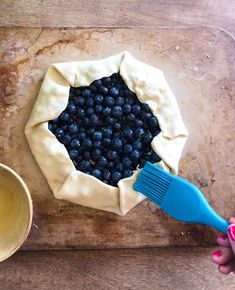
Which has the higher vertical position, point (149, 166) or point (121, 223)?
point (149, 166)

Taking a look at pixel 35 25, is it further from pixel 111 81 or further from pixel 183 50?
pixel 183 50

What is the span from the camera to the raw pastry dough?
1314 millimetres

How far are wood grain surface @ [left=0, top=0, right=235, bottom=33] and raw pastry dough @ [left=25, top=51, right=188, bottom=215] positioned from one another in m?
0.19

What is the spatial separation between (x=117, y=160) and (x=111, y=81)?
0.24m

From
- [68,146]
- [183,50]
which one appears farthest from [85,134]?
[183,50]

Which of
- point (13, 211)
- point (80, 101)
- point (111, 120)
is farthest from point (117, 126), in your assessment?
point (13, 211)

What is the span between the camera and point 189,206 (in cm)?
125

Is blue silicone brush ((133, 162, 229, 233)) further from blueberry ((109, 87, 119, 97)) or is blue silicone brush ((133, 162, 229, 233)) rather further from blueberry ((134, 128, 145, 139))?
blueberry ((109, 87, 119, 97))

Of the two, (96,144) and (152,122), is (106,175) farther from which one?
(152,122)

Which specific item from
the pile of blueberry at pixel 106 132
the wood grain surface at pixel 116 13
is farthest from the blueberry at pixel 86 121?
the wood grain surface at pixel 116 13

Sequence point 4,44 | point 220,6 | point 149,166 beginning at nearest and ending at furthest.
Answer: point 149,166, point 4,44, point 220,6

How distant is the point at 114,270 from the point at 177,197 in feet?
1.12

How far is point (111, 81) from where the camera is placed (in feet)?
4.48

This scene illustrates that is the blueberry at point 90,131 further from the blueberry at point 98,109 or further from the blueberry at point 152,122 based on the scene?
the blueberry at point 152,122
